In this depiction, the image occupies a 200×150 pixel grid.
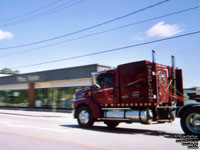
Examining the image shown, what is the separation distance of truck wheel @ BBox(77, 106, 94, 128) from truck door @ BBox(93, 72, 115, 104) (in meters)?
0.77

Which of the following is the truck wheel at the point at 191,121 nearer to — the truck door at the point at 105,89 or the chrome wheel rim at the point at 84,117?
the truck door at the point at 105,89

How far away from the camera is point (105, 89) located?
11188 millimetres

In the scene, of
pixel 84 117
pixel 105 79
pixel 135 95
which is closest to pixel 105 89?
pixel 105 79

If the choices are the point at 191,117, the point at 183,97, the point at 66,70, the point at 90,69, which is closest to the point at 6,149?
the point at 191,117

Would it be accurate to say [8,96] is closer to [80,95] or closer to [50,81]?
[50,81]

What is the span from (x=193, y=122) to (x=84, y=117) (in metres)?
5.21

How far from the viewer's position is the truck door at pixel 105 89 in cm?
1097

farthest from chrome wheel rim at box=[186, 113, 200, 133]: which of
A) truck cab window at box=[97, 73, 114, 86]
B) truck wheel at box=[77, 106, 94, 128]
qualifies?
truck wheel at box=[77, 106, 94, 128]

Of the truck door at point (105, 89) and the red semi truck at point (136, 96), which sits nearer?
the red semi truck at point (136, 96)

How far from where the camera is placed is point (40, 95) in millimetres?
29609

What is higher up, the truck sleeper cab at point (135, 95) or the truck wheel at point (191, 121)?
the truck sleeper cab at point (135, 95)

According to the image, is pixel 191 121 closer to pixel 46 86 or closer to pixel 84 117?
pixel 84 117

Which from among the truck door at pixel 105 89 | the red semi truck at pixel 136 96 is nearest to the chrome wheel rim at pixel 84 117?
the red semi truck at pixel 136 96

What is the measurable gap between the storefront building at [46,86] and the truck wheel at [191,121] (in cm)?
1432
